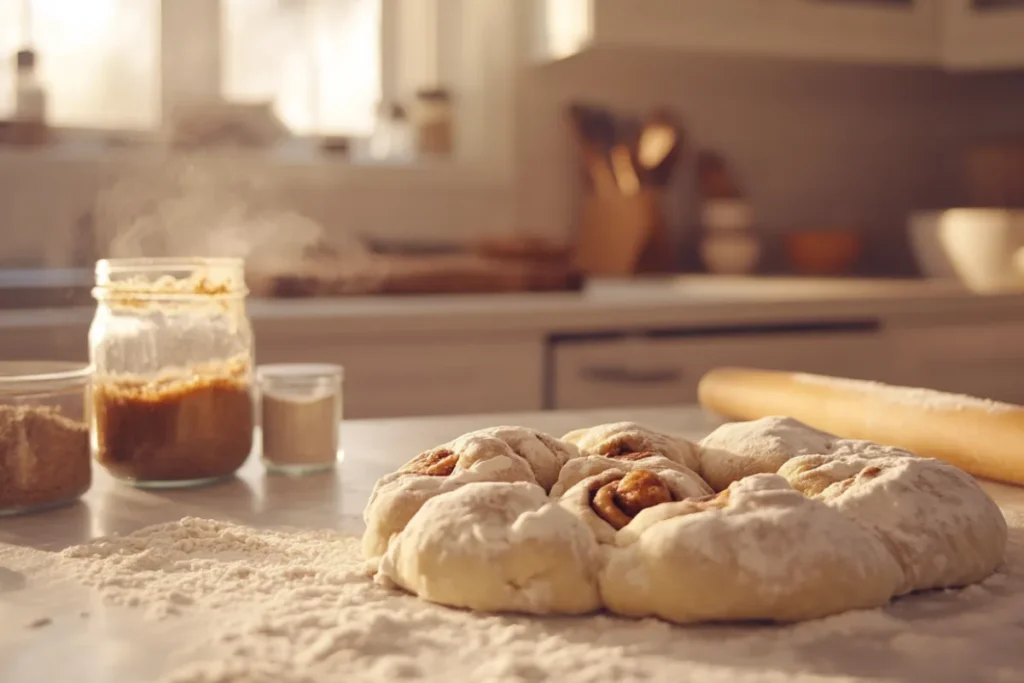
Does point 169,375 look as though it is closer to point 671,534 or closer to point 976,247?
point 671,534

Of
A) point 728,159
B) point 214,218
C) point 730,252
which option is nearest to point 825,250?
point 730,252

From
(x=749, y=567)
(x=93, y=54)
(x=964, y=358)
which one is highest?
(x=93, y=54)

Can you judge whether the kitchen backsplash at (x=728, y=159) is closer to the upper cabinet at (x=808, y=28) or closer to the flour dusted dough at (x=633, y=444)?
the upper cabinet at (x=808, y=28)

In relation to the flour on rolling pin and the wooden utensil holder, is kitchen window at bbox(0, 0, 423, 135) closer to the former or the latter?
the wooden utensil holder

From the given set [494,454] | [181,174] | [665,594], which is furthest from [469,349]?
[665,594]

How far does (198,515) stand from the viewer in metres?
0.78

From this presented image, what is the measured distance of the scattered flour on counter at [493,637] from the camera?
480 millimetres

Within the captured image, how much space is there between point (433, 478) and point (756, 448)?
22cm

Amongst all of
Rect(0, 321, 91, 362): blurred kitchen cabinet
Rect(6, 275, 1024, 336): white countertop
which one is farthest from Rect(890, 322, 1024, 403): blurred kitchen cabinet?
Rect(0, 321, 91, 362): blurred kitchen cabinet

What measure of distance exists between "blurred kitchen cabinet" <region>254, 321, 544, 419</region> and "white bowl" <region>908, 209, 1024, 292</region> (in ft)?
3.38

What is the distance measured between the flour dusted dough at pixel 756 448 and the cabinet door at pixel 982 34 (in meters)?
2.13

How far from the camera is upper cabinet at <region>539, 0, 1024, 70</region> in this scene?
7.47 ft

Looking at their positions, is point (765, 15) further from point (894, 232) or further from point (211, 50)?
point (211, 50)

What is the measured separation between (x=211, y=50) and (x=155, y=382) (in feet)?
6.01
